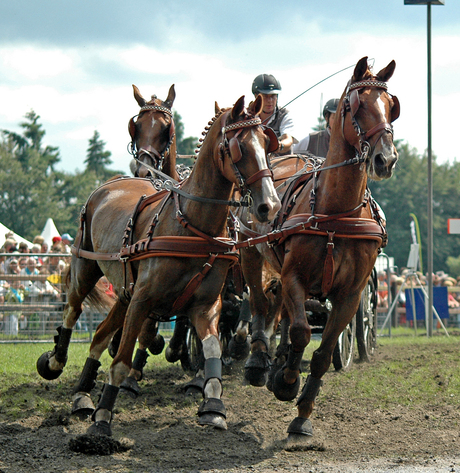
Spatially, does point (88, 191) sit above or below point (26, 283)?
above

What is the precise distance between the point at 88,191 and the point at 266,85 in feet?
162

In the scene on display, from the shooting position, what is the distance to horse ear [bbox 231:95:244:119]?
482 cm

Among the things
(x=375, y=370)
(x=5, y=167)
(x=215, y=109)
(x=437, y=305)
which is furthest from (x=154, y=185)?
(x=5, y=167)

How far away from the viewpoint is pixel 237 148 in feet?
15.5

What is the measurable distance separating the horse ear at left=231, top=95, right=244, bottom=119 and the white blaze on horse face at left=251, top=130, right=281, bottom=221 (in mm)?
207

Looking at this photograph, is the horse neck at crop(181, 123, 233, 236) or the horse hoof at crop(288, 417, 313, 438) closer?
the horse neck at crop(181, 123, 233, 236)

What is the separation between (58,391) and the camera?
7.14 meters

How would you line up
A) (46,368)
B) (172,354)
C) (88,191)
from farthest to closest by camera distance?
(88,191) < (172,354) < (46,368)

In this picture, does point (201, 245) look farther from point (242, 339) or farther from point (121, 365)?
point (242, 339)

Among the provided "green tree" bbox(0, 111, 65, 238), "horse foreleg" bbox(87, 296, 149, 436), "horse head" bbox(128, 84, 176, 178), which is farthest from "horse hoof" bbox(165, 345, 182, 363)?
"green tree" bbox(0, 111, 65, 238)

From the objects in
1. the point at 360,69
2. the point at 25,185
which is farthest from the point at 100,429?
the point at 25,185

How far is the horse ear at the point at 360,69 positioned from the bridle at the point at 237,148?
3.30ft

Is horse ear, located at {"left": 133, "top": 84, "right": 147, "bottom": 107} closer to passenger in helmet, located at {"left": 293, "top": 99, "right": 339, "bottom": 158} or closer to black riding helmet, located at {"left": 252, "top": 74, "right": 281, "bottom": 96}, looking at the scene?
black riding helmet, located at {"left": 252, "top": 74, "right": 281, "bottom": 96}

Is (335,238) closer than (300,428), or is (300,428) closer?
(300,428)
